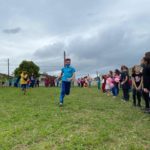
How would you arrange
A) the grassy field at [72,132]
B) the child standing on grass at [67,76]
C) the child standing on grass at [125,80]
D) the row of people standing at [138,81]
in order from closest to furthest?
the grassy field at [72,132]
the row of people standing at [138,81]
the child standing on grass at [67,76]
the child standing on grass at [125,80]

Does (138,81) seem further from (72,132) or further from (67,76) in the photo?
(72,132)

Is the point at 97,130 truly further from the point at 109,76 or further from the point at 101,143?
the point at 109,76

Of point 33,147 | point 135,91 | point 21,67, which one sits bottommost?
point 33,147

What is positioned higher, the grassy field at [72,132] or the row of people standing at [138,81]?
the row of people standing at [138,81]

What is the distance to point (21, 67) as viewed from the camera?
102312mm

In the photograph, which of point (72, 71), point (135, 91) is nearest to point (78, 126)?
point (72, 71)

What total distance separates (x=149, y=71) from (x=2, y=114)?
4.77m

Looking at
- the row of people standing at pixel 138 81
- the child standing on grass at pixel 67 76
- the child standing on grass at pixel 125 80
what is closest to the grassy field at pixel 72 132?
the row of people standing at pixel 138 81

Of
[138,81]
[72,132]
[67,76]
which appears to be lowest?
[72,132]

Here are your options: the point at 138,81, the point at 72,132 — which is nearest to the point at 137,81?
the point at 138,81

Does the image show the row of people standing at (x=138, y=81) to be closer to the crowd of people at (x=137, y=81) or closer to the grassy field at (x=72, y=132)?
the crowd of people at (x=137, y=81)

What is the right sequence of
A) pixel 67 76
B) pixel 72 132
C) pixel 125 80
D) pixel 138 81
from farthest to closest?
1. pixel 125 80
2. pixel 138 81
3. pixel 67 76
4. pixel 72 132

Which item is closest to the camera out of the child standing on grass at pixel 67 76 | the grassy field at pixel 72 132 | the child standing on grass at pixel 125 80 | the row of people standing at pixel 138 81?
the grassy field at pixel 72 132

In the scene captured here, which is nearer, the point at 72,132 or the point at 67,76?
the point at 72,132
